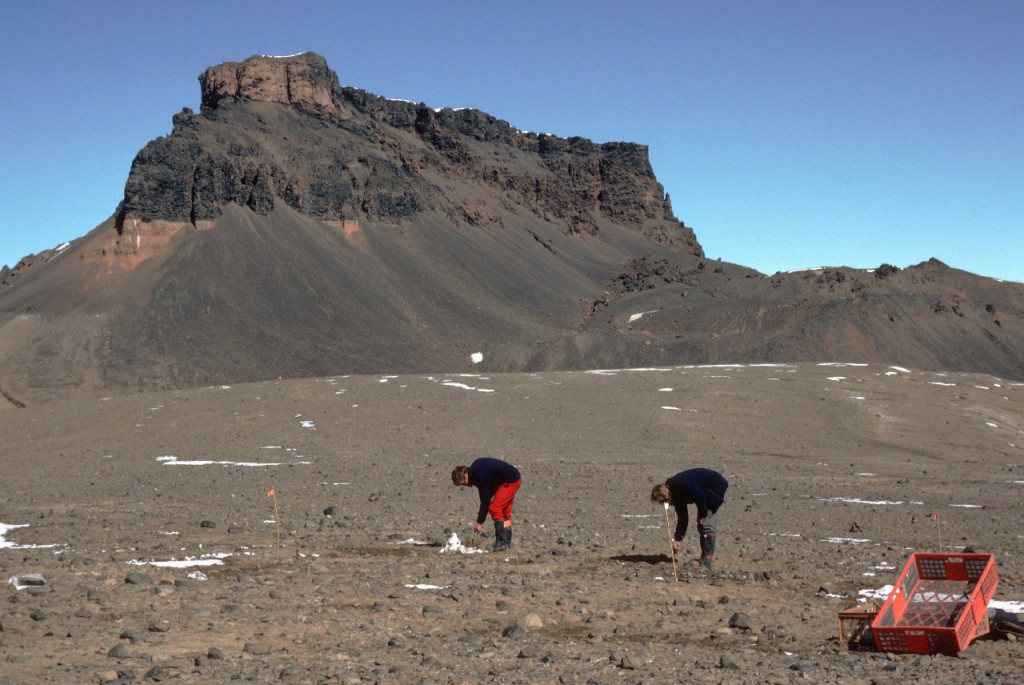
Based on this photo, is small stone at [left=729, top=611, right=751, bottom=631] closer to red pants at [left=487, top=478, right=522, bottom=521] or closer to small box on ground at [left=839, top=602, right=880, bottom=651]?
small box on ground at [left=839, top=602, right=880, bottom=651]

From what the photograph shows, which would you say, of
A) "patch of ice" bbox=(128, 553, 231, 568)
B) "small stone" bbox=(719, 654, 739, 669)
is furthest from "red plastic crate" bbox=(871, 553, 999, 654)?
"patch of ice" bbox=(128, 553, 231, 568)

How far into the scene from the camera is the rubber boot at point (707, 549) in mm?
13312

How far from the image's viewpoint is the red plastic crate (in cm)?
903

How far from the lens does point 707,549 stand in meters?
13.3

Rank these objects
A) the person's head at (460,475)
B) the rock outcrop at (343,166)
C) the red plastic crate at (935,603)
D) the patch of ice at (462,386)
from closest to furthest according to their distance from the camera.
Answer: the red plastic crate at (935,603)
the person's head at (460,475)
the patch of ice at (462,386)
the rock outcrop at (343,166)

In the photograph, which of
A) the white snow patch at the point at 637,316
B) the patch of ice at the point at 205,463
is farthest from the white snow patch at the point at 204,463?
the white snow patch at the point at 637,316

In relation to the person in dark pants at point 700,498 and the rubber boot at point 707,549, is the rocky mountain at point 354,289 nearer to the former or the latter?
the person in dark pants at point 700,498

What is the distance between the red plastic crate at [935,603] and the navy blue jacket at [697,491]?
122 inches

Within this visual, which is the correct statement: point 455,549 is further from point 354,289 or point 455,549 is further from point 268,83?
point 268,83

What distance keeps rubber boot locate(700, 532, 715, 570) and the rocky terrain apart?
33 cm

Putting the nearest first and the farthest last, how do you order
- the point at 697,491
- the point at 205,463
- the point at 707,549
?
1. the point at 707,549
2. the point at 697,491
3. the point at 205,463

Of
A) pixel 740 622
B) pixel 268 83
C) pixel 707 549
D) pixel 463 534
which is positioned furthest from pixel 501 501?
pixel 268 83

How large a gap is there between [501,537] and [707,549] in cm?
281

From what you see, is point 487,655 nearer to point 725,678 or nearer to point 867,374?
point 725,678
